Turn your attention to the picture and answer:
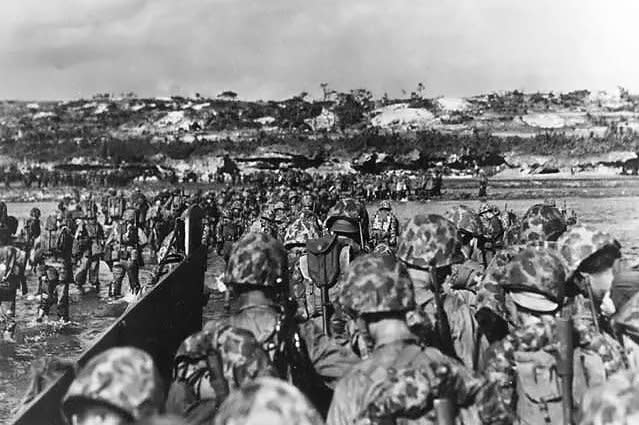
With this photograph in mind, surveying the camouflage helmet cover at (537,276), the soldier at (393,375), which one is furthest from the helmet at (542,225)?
the soldier at (393,375)

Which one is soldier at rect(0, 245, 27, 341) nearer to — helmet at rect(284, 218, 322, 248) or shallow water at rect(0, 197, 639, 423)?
shallow water at rect(0, 197, 639, 423)

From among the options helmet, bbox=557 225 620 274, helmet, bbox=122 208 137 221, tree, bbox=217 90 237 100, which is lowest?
helmet, bbox=557 225 620 274

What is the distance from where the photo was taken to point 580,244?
504 cm

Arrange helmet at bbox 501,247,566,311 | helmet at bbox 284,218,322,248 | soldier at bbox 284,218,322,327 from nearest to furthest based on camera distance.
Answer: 1. helmet at bbox 501,247,566,311
2. soldier at bbox 284,218,322,327
3. helmet at bbox 284,218,322,248

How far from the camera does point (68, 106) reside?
Result: 237 feet

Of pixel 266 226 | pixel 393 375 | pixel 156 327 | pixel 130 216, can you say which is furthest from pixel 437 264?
pixel 130 216

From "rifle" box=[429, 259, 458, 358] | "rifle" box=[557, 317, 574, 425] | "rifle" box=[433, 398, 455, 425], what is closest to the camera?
"rifle" box=[433, 398, 455, 425]

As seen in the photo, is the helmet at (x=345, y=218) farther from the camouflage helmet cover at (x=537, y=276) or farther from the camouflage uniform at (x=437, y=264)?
the camouflage helmet cover at (x=537, y=276)

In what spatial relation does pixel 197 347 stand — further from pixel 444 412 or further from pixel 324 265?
pixel 324 265

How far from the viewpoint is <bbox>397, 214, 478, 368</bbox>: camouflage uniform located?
4.60 meters

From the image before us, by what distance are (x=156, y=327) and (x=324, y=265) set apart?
1.64 m

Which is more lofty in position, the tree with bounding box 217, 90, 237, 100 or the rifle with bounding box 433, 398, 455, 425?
the tree with bounding box 217, 90, 237, 100

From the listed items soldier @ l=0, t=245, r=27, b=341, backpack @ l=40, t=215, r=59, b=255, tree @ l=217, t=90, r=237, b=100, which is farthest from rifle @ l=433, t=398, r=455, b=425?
tree @ l=217, t=90, r=237, b=100

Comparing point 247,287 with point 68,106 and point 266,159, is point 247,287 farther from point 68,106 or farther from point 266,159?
point 68,106
